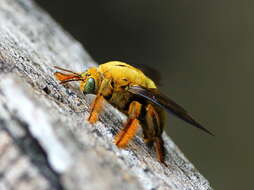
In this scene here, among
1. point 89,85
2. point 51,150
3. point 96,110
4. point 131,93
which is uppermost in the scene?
point 131,93

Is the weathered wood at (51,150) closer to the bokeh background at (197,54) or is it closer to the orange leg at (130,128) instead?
the orange leg at (130,128)

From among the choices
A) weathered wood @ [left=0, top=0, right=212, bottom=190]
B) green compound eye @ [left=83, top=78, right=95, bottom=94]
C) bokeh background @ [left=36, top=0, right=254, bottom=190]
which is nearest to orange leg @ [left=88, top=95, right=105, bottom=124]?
weathered wood @ [left=0, top=0, right=212, bottom=190]

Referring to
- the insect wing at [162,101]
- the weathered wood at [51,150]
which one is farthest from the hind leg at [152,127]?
the weathered wood at [51,150]

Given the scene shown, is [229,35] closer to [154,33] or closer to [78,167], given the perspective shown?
[154,33]

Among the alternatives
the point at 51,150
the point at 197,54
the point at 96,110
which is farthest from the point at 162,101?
the point at 197,54

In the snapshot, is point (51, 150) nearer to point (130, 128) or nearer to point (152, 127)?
point (130, 128)

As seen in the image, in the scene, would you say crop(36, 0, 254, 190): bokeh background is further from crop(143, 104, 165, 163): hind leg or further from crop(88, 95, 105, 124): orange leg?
crop(88, 95, 105, 124): orange leg

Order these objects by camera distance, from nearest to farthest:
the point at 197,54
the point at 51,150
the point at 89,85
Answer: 1. the point at 51,150
2. the point at 89,85
3. the point at 197,54
